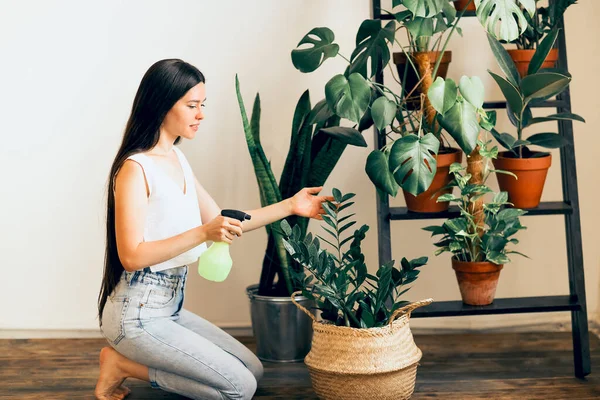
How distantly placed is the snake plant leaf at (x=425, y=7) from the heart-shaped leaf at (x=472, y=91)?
232mm

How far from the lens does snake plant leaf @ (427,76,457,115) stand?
2.46 metres

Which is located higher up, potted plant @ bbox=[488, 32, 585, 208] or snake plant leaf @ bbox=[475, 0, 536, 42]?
snake plant leaf @ bbox=[475, 0, 536, 42]

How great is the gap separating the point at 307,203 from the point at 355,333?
459 mm

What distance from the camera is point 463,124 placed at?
247 centimetres

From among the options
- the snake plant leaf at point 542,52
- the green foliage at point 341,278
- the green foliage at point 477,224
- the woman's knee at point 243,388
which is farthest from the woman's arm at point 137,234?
the snake plant leaf at point 542,52

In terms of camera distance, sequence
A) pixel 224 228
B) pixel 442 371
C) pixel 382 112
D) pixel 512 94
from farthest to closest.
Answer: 1. pixel 442 371
2. pixel 512 94
3. pixel 382 112
4. pixel 224 228

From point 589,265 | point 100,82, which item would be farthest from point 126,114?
point 589,265

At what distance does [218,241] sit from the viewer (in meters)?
2.33

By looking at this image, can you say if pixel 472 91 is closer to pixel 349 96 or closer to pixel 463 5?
pixel 349 96

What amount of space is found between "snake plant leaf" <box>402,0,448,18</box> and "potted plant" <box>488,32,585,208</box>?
0.86ft

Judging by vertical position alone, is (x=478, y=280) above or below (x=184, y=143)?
below

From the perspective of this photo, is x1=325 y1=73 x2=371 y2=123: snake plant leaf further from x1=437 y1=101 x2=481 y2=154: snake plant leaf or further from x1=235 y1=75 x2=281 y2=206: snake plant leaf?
x1=235 y1=75 x2=281 y2=206: snake plant leaf

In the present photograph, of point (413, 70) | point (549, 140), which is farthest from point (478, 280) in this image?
point (413, 70)

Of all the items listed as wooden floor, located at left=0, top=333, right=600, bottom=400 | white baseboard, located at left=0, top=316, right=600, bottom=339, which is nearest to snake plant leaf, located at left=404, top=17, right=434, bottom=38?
wooden floor, located at left=0, top=333, right=600, bottom=400
